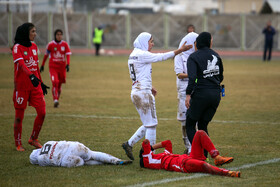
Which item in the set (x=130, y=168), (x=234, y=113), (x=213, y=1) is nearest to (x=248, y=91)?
(x=234, y=113)

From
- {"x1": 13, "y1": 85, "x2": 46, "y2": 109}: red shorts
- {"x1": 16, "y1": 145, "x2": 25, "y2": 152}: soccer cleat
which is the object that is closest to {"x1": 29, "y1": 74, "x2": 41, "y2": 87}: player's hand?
{"x1": 13, "y1": 85, "x2": 46, "y2": 109}: red shorts

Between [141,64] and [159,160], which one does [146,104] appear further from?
[159,160]

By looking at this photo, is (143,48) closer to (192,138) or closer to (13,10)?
(192,138)

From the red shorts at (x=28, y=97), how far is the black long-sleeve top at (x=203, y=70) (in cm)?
330

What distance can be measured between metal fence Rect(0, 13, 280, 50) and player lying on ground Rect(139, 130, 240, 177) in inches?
1565

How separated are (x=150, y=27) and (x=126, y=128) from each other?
37.1 m

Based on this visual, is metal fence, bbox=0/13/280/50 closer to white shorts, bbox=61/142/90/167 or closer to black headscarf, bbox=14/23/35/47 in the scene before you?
black headscarf, bbox=14/23/35/47

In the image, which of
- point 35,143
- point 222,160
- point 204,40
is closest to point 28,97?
point 35,143

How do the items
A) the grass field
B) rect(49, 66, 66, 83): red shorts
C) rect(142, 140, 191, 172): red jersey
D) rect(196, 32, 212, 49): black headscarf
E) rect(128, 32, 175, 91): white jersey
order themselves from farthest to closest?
rect(49, 66, 66, 83): red shorts → rect(128, 32, 175, 91): white jersey → rect(196, 32, 212, 49): black headscarf → rect(142, 140, 191, 172): red jersey → the grass field

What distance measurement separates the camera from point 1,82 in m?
22.6

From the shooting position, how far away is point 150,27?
48.4 meters

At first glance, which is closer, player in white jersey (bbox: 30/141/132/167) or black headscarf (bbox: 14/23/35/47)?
player in white jersey (bbox: 30/141/132/167)

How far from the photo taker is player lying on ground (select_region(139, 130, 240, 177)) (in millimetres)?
7449

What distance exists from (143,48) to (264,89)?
1246cm
